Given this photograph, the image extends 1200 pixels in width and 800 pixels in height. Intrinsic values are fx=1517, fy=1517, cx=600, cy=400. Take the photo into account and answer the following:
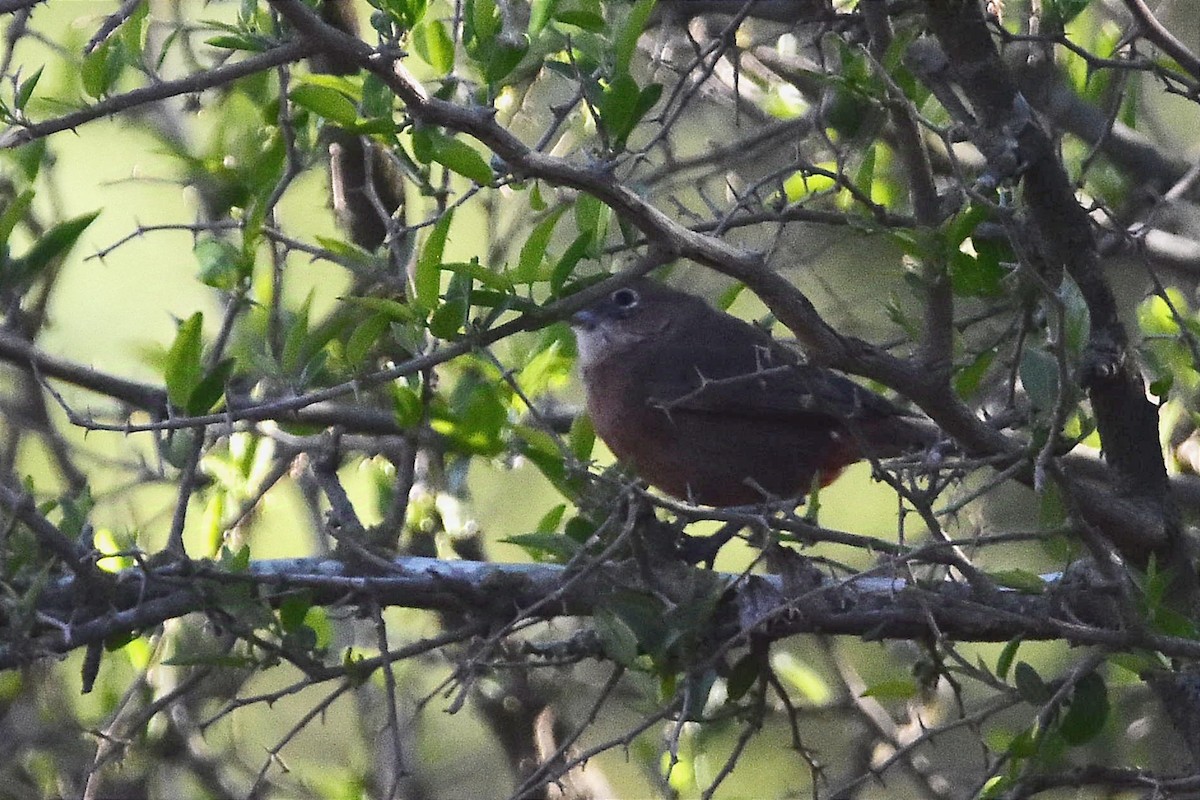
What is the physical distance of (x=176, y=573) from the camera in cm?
317

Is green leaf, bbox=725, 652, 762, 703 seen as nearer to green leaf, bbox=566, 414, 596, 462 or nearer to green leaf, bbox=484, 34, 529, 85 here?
green leaf, bbox=566, 414, 596, 462

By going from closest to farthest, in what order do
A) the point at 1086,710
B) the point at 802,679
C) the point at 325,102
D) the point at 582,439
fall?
the point at 325,102 → the point at 1086,710 → the point at 582,439 → the point at 802,679

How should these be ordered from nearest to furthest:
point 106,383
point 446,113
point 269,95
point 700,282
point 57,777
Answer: point 446,113 → point 106,383 → point 269,95 → point 57,777 → point 700,282

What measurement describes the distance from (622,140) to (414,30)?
2.27 ft

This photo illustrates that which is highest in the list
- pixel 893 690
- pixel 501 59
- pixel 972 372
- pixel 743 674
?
pixel 501 59

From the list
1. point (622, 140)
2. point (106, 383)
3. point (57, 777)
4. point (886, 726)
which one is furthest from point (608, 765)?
point (622, 140)

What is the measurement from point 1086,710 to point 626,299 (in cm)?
293

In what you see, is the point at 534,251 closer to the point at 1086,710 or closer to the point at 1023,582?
the point at 1023,582

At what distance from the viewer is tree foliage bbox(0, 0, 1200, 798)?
2863 millimetres

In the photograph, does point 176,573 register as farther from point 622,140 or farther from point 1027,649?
point 1027,649

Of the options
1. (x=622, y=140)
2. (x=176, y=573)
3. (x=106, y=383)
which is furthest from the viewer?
(x=106, y=383)

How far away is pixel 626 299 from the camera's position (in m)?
5.77

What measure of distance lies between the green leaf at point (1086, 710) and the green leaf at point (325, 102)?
1888mm

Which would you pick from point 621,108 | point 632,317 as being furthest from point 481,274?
point 632,317
